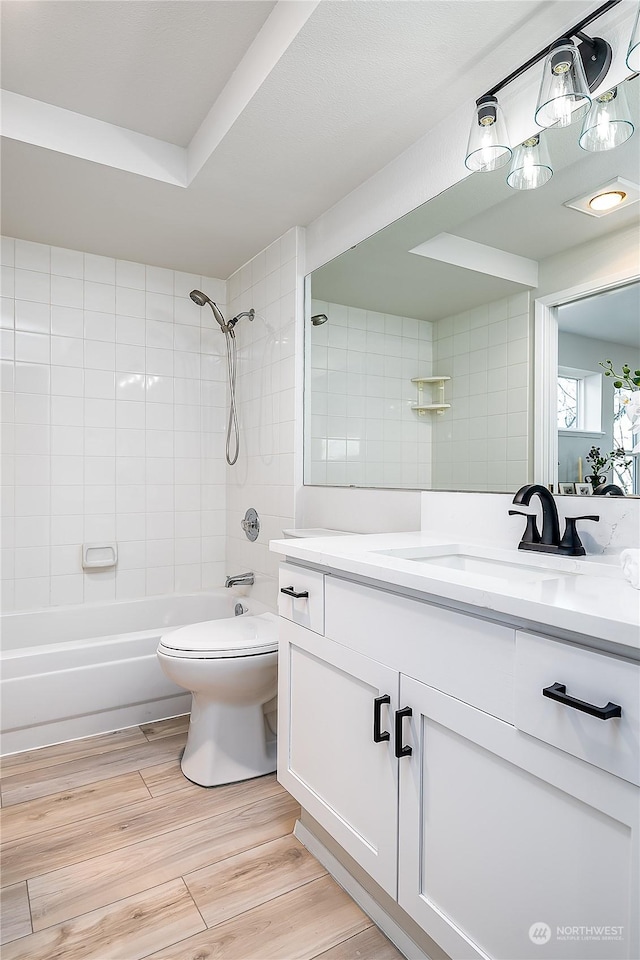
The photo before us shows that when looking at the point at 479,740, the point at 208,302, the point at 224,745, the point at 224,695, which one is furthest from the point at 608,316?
the point at 208,302

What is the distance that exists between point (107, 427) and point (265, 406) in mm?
847

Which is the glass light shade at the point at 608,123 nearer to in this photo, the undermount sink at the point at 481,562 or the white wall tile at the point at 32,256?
the undermount sink at the point at 481,562

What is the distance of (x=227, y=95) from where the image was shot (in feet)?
5.89

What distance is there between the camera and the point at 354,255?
2174 mm

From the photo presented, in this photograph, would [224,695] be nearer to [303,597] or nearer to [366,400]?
[303,597]

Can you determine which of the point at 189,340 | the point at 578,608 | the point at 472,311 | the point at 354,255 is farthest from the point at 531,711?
the point at 189,340

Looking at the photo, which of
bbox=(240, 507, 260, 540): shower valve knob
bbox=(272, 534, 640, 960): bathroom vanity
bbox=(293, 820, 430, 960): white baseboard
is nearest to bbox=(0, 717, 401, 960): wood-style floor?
bbox=(293, 820, 430, 960): white baseboard

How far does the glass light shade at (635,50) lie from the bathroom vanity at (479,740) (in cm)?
103

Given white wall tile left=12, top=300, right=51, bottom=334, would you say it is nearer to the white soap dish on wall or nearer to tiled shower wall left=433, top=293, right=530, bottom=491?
the white soap dish on wall

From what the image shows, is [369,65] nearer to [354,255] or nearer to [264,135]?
[264,135]

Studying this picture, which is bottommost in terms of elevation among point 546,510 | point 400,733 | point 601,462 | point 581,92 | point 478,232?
point 400,733

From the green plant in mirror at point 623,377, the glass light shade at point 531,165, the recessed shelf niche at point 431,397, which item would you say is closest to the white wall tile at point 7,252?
Answer: the recessed shelf niche at point 431,397

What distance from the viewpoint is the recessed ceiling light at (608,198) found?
1.25 meters

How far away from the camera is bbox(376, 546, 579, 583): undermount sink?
126 cm
